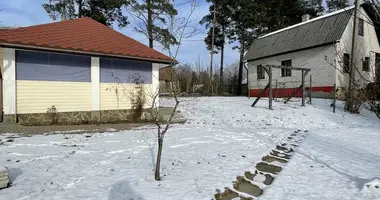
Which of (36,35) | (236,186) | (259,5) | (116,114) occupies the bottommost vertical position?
(236,186)

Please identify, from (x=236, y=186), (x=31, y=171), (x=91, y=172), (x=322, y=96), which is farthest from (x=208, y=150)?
(x=322, y=96)

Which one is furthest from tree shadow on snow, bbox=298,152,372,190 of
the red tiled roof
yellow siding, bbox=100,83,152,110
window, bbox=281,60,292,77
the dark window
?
window, bbox=281,60,292,77

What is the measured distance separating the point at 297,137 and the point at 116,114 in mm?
6701

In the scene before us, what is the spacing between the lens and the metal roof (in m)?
16.6

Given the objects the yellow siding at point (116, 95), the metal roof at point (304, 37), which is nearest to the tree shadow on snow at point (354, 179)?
the yellow siding at point (116, 95)

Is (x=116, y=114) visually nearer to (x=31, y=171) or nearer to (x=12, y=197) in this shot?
(x=31, y=171)

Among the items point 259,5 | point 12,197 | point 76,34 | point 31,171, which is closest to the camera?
point 12,197

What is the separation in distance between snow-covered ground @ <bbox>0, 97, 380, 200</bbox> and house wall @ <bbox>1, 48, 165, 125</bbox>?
9.07 ft

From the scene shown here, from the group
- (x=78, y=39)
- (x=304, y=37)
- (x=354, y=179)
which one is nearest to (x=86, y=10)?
(x=78, y=39)

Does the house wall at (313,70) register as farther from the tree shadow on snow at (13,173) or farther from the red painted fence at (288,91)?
the tree shadow on snow at (13,173)

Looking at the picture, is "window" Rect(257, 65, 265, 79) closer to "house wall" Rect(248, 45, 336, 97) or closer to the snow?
"house wall" Rect(248, 45, 336, 97)

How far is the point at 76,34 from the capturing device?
10.2m

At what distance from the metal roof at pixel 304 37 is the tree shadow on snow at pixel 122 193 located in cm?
1595

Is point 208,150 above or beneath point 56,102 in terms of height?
beneath
